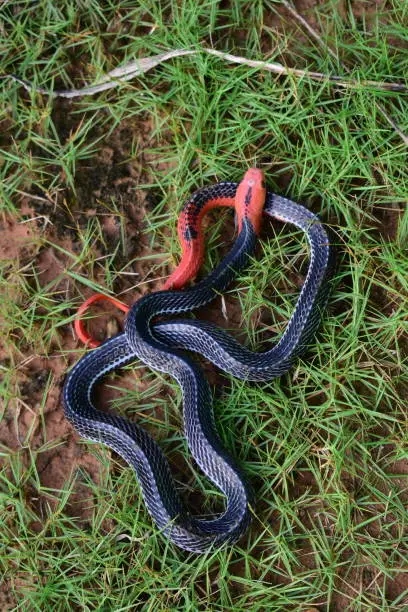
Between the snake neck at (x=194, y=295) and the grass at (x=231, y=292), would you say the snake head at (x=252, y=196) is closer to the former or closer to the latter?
the snake neck at (x=194, y=295)

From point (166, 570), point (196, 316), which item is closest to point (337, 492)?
point (166, 570)

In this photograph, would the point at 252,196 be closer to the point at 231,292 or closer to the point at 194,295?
the point at 231,292

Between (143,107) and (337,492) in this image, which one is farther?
(143,107)

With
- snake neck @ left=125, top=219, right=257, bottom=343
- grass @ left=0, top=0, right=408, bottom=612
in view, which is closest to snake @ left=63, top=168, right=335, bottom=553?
snake neck @ left=125, top=219, right=257, bottom=343

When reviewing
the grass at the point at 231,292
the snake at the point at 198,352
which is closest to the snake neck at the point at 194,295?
the snake at the point at 198,352

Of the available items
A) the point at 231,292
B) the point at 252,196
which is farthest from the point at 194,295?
the point at 252,196

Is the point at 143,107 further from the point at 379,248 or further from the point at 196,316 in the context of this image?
the point at 379,248

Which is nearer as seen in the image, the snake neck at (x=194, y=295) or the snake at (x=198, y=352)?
the snake at (x=198, y=352)
